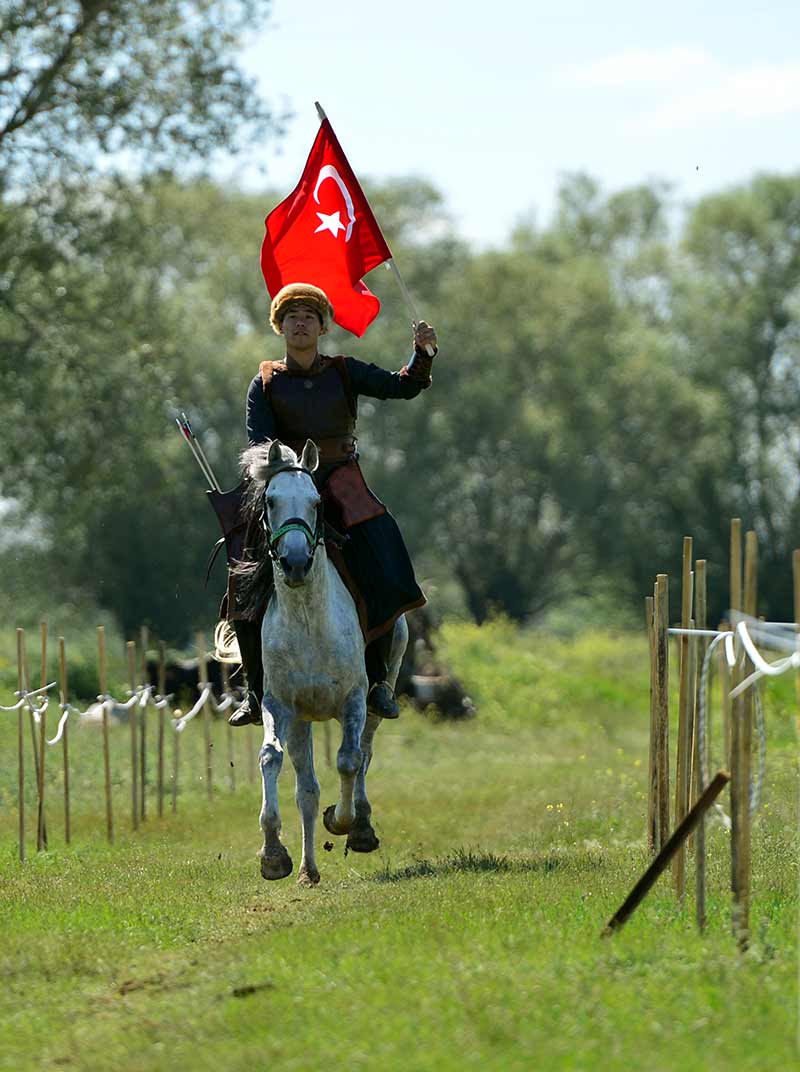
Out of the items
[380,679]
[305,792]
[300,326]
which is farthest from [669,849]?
[300,326]

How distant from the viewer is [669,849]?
8344mm

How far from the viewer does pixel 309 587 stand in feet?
38.5

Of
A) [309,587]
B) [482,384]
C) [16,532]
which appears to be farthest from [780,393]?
[309,587]

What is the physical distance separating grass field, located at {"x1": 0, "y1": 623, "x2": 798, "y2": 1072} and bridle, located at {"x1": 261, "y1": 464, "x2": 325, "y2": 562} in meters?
2.24

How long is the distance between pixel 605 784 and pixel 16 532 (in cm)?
3326

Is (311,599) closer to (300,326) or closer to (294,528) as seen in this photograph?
(294,528)

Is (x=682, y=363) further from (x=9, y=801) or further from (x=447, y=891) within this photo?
(x=447, y=891)

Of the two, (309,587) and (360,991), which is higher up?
(309,587)

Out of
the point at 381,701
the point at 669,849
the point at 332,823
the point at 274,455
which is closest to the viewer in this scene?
the point at 669,849

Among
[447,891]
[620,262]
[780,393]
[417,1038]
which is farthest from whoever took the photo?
[620,262]

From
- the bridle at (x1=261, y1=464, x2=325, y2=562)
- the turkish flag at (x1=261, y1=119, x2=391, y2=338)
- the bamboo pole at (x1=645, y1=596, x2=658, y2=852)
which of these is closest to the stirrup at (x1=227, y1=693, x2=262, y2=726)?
the bridle at (x1=261, y1=464, x2=325, y2=562)

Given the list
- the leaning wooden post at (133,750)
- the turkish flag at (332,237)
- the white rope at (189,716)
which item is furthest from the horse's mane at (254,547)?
the white rope at (189,716)

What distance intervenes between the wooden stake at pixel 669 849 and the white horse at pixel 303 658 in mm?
3274

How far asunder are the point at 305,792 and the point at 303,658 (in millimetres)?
1107
